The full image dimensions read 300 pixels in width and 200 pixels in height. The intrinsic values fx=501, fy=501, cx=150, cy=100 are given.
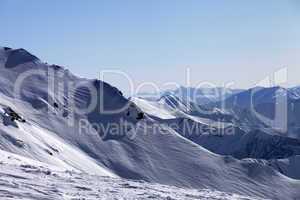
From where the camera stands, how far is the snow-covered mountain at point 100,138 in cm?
8106

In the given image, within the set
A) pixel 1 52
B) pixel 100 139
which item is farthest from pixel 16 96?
pixel 1 52

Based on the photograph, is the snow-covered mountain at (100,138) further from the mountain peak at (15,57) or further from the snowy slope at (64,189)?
the snowy slope at (64,189)

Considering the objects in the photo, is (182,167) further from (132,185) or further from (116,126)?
(132,185)

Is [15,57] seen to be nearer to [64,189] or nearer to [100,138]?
[100,138]

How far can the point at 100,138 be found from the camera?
104000 millimetres

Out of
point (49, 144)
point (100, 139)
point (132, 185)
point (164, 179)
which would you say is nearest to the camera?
point (132, 185)

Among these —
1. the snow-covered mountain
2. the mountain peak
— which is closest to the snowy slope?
the snow-covered mountain

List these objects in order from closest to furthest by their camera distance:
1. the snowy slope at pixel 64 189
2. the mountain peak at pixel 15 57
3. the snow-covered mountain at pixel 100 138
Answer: the snowy slope at pixel 64 189, the snow-covered mountain at pixel 100 138, the mountain peak at pixel 15 57

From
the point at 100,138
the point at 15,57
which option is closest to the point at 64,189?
the point at 100,138

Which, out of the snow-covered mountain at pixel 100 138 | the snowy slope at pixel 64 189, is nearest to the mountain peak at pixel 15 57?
the snow-covered mountain at pixel 100 138

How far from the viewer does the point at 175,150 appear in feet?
353

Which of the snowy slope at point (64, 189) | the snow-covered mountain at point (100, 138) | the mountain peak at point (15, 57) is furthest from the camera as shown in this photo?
the mountain peak at point (15, 57)

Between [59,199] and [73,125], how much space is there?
8832cm

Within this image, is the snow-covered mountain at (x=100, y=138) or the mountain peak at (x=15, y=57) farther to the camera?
the mountain peak at (x=15, y=57)
